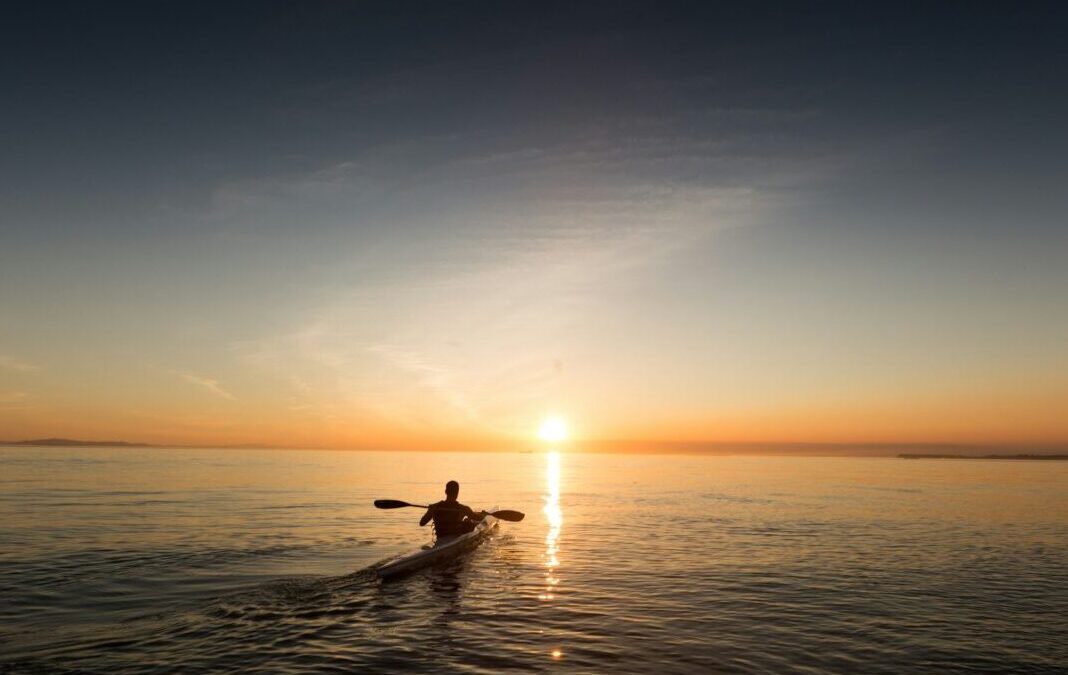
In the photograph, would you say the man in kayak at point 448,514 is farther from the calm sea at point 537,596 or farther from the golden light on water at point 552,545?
the golden light on water at point 552,545

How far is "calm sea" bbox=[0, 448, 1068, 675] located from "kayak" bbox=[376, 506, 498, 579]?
669 mm

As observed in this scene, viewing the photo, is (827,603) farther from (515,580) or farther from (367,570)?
(367,570)

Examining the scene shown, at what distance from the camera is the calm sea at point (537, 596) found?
45.9ft

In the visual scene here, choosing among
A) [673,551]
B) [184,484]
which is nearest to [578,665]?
[673,551]

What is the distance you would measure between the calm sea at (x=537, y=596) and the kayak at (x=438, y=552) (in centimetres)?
67

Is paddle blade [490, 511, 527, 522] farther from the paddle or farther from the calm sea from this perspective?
the calm sea

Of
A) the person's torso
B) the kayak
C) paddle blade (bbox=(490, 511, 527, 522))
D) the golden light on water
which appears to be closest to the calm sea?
the golden light on water

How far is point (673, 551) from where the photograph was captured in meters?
29.7

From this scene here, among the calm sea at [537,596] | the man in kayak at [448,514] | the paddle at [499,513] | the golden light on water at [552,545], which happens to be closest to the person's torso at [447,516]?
the man in kayak at [448,514]

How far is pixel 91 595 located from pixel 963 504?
197ft

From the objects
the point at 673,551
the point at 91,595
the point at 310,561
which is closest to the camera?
the point at 91,595

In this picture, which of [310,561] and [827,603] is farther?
[310,561]

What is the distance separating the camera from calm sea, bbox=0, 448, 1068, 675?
45.9ft

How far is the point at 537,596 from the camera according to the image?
66.8 feet
